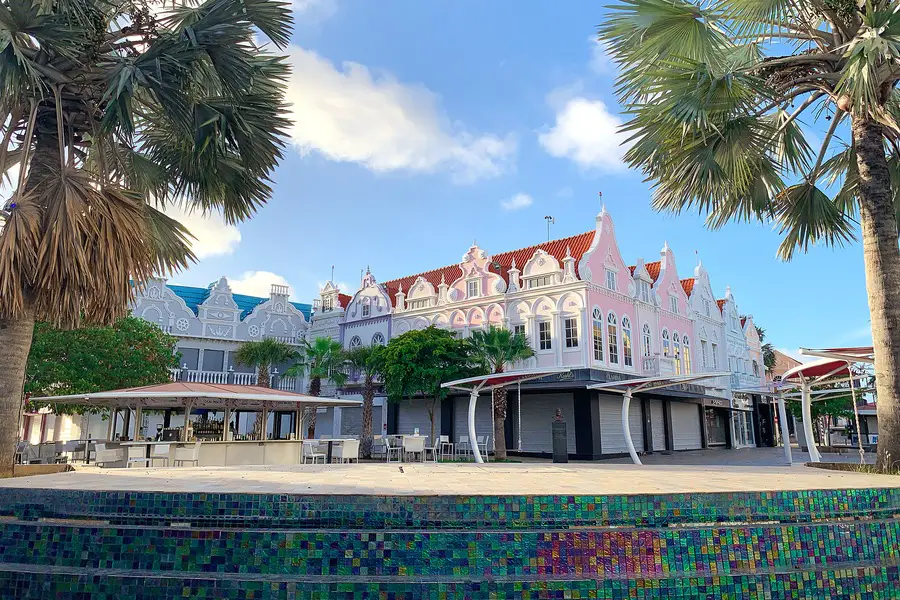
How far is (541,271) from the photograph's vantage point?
1067 inches

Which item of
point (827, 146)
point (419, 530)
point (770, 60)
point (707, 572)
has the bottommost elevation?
point (707, 572)

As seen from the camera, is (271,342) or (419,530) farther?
(271,342)

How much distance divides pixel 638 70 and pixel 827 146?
3365 mm

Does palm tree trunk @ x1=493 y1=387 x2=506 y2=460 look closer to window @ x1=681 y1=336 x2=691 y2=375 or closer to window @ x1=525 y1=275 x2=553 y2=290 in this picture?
→ window @ x1=525 y1=275 x2=553 y2=290

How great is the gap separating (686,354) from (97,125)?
30.4m

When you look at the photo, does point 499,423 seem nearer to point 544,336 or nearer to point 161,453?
point 544,336

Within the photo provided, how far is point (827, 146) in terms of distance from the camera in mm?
9703

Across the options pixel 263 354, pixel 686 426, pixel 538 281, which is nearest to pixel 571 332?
pixel 538 281

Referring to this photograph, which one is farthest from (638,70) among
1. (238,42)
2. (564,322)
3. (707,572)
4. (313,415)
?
(313,415)

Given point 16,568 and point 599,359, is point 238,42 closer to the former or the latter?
point 16,568

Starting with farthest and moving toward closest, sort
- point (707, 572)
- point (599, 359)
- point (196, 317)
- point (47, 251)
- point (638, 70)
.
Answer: point (196, 317) → point (599, 359) → point (638, 70) → point (47, 251) → point (707, 572)

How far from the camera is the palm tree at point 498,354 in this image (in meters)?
23.3

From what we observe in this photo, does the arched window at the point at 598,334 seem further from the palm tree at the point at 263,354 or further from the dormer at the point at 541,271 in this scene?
the palm tree at the point at 263,354

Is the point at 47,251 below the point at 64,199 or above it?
below
